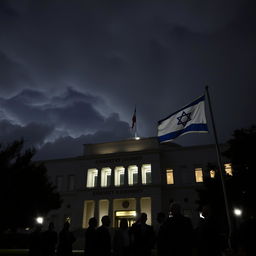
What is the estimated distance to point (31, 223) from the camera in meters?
22.6

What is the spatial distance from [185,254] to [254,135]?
19.9m

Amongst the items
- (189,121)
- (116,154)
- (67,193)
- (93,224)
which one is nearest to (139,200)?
(116,154)

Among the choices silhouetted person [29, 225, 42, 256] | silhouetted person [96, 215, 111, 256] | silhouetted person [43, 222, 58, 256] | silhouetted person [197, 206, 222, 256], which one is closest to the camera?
silhouetted person [197, 206, 222, 256]

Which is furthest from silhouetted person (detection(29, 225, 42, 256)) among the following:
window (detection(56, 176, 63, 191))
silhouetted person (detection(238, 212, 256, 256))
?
window (detection(56, 176, 63, 191))

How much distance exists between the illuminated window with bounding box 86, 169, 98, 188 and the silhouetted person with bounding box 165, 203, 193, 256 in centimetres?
3480

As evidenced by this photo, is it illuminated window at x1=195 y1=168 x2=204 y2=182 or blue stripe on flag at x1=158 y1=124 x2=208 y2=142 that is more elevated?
illuminated window at x1=195 y1=168 x2=204 y2=182

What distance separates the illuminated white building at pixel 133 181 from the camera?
3475cm

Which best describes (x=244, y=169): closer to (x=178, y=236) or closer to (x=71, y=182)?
(x=178, y=236)

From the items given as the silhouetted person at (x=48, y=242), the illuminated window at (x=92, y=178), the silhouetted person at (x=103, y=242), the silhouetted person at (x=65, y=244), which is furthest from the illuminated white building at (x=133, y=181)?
the silhouetted person at (x=103, y=242)

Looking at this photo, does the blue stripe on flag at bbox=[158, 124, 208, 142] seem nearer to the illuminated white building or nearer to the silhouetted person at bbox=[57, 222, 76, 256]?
the silhouetted person at bbox=[57, 222, 76, 256]

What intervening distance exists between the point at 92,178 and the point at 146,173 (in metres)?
8.31

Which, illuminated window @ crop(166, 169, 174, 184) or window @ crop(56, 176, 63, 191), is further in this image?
window @ crop(56, 176, 63, 191)

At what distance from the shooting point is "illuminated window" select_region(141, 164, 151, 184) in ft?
121

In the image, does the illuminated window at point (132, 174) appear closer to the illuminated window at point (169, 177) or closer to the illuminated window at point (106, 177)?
the illuminated window at point (106, 177)
